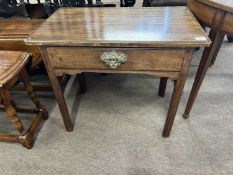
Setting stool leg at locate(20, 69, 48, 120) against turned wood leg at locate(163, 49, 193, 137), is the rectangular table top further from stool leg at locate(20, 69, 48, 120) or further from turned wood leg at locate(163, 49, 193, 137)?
turned wood leg at locate(163, 49, 193, 137)

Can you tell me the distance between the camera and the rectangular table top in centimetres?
132

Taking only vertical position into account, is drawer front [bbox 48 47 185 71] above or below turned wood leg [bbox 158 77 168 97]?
above

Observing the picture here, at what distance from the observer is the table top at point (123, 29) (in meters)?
0.83

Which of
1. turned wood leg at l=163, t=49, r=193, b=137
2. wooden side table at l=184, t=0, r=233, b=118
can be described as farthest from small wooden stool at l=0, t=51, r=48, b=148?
wooden side table at l=184, t=0, r=233, b=118

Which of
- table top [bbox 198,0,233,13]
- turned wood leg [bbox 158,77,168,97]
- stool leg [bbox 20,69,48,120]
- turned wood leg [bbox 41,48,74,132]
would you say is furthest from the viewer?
turned wood leg [bbox 158,77,168,97]

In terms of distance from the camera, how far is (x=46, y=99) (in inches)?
62.7

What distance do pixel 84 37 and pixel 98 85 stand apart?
0.86 meters

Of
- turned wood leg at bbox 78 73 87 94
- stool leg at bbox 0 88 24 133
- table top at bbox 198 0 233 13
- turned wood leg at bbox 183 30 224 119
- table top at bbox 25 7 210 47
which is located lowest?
turned wood leg at bbox 78 73 87 94

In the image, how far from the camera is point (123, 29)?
93 centimetres

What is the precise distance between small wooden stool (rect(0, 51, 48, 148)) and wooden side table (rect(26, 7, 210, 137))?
201 millimetres

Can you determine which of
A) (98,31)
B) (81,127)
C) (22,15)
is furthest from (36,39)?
(22,15)

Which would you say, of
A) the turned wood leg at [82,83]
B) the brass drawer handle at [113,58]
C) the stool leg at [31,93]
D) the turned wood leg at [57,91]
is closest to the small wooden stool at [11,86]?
the stool leg at [31,93]

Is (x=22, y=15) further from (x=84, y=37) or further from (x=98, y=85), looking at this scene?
(x=84, y=37)

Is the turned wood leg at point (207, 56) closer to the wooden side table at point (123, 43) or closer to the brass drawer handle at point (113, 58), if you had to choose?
the wooden side table at point (123, 43)
